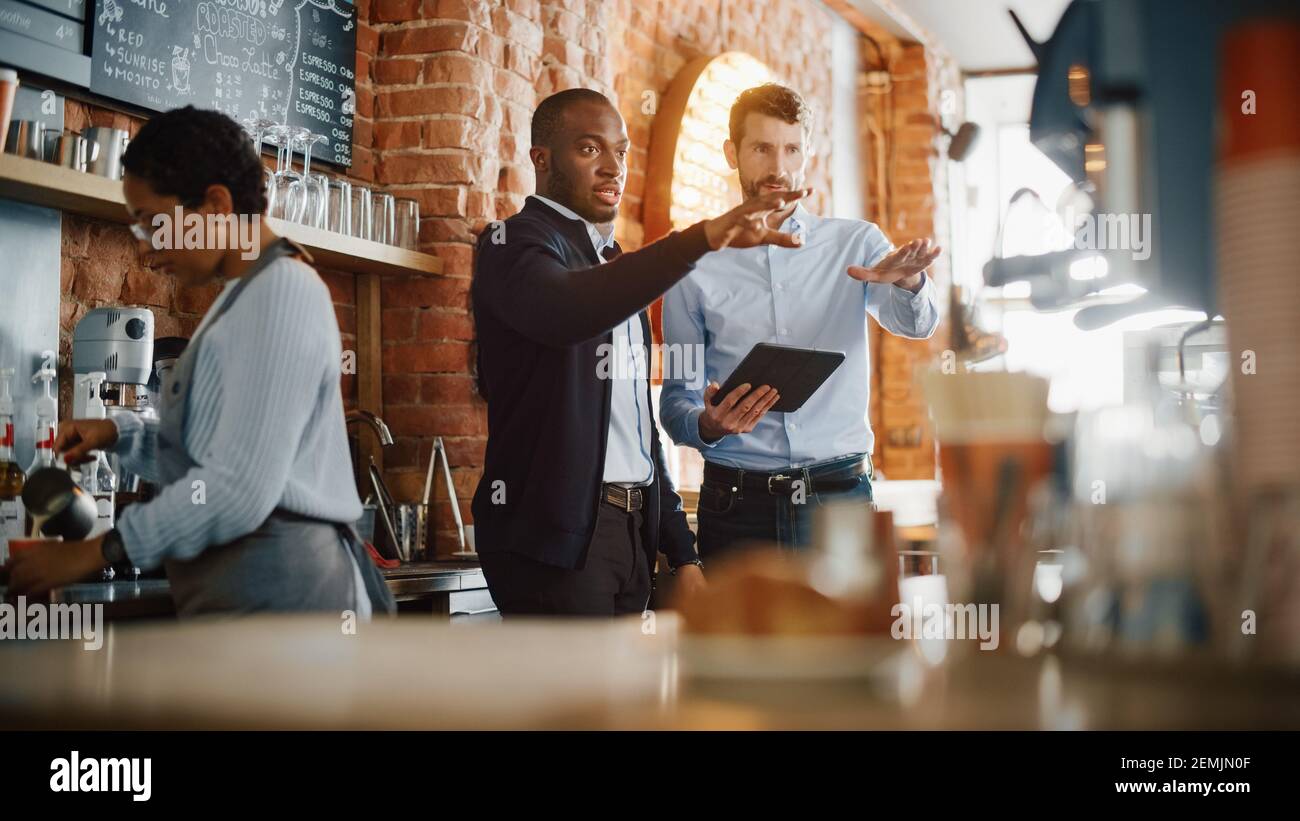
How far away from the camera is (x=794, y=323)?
7.98 feet

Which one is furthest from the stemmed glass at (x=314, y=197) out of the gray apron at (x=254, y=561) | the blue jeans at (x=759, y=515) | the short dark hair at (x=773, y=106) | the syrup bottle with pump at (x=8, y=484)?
the gray apron at (x=254, y=561)

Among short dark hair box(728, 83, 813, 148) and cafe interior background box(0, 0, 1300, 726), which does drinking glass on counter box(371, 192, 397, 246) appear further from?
short dark hair box(728, 83, 813, 148)

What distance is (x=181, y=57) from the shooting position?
2.76m

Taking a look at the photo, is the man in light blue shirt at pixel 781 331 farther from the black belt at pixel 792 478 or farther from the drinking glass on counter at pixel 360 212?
the drinking glass on counter at pixel 360 212

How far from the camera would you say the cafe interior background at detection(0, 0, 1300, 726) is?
0.84 m

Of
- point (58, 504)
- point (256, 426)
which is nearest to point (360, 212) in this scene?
point (58, 504)

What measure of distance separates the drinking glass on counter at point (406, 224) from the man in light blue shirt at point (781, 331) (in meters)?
0.97

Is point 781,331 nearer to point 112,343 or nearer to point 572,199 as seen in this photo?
point 572,199

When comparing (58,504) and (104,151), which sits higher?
(104,151)

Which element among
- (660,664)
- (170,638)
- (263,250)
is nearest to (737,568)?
(660,664)

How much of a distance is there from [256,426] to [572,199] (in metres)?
0.95

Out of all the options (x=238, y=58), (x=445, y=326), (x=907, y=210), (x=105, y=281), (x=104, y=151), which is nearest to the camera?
(x=104, y=151)

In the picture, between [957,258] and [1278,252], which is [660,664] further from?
[957,258]

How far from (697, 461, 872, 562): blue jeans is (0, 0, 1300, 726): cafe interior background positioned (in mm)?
282
